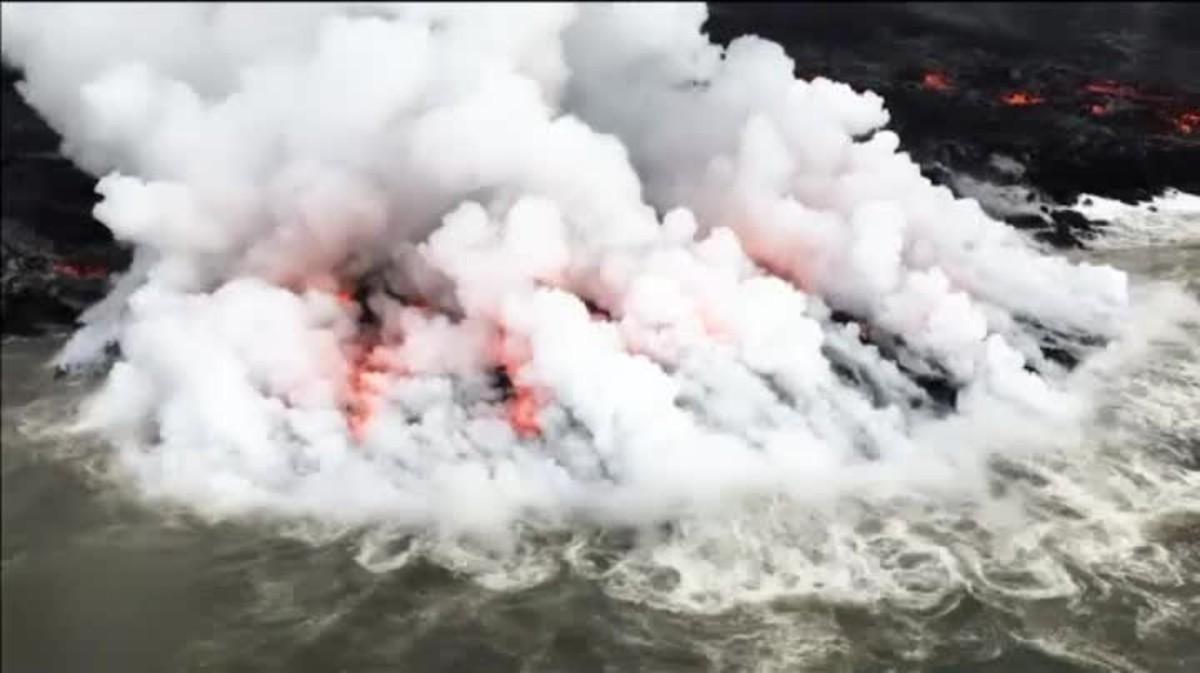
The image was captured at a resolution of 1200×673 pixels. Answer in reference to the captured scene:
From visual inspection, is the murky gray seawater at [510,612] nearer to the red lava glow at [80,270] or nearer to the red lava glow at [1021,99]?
the red lava glow at [80,270]

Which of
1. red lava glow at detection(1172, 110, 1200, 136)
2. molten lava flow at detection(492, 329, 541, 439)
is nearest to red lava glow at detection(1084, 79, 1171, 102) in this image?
red lava glow at detection(1172, 110, 1200, 136)

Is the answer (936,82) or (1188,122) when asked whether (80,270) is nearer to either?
(936,82)

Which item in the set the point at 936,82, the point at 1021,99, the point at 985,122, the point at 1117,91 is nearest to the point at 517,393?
the point at 985,122

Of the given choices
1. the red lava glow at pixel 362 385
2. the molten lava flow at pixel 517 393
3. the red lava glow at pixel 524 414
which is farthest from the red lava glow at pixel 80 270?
the red lava glow at pixel 524 414

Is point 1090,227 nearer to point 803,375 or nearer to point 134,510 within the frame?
point 803,375

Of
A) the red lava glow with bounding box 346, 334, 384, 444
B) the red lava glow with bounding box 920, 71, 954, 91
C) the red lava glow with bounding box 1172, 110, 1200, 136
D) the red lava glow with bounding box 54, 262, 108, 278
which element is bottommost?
the red lava glow with bounding box 346, 334, 384, 444

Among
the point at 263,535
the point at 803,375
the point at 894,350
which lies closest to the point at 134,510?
the point at 263,535

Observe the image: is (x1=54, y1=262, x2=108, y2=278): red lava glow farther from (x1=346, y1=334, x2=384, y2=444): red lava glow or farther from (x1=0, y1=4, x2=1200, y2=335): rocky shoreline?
(x1=346, y1=334, x2=384, y2=444): red lava glow
